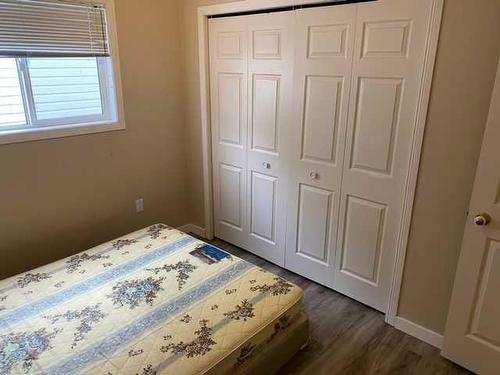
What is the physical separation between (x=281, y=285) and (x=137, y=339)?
821mm

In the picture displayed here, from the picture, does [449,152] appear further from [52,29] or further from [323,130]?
[52,29]

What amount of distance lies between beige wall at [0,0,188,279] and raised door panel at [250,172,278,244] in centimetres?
82

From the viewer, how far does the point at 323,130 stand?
2.43 meters

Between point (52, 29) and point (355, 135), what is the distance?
6.99 ft

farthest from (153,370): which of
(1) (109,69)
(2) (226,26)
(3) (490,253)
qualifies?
(2) (226,26)

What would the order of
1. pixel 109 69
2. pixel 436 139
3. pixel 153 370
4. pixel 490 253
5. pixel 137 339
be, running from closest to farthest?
pixel 153 370 < pixel 137 339 < pixel 490 253 < pixel 436 139 < pixel 109 69

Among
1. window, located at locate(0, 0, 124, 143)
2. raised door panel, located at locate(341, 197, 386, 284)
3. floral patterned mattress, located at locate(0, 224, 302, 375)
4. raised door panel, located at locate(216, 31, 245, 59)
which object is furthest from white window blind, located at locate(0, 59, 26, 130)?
raised door panel, located at locate(341, 197, 386, 284)

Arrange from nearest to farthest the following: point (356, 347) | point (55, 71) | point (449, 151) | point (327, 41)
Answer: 1. point (449, 151)
2. point (356, 347)
3. point (327, 41)
4. point (55, 71)

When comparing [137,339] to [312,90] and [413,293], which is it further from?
[312,90]

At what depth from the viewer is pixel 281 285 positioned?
2.06m

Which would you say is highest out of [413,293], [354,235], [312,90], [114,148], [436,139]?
[312,90]

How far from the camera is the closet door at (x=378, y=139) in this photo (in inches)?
77.3

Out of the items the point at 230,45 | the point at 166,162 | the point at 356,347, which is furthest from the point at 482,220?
the point at 166,162

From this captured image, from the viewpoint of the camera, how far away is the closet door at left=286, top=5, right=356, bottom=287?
2.25 meters
